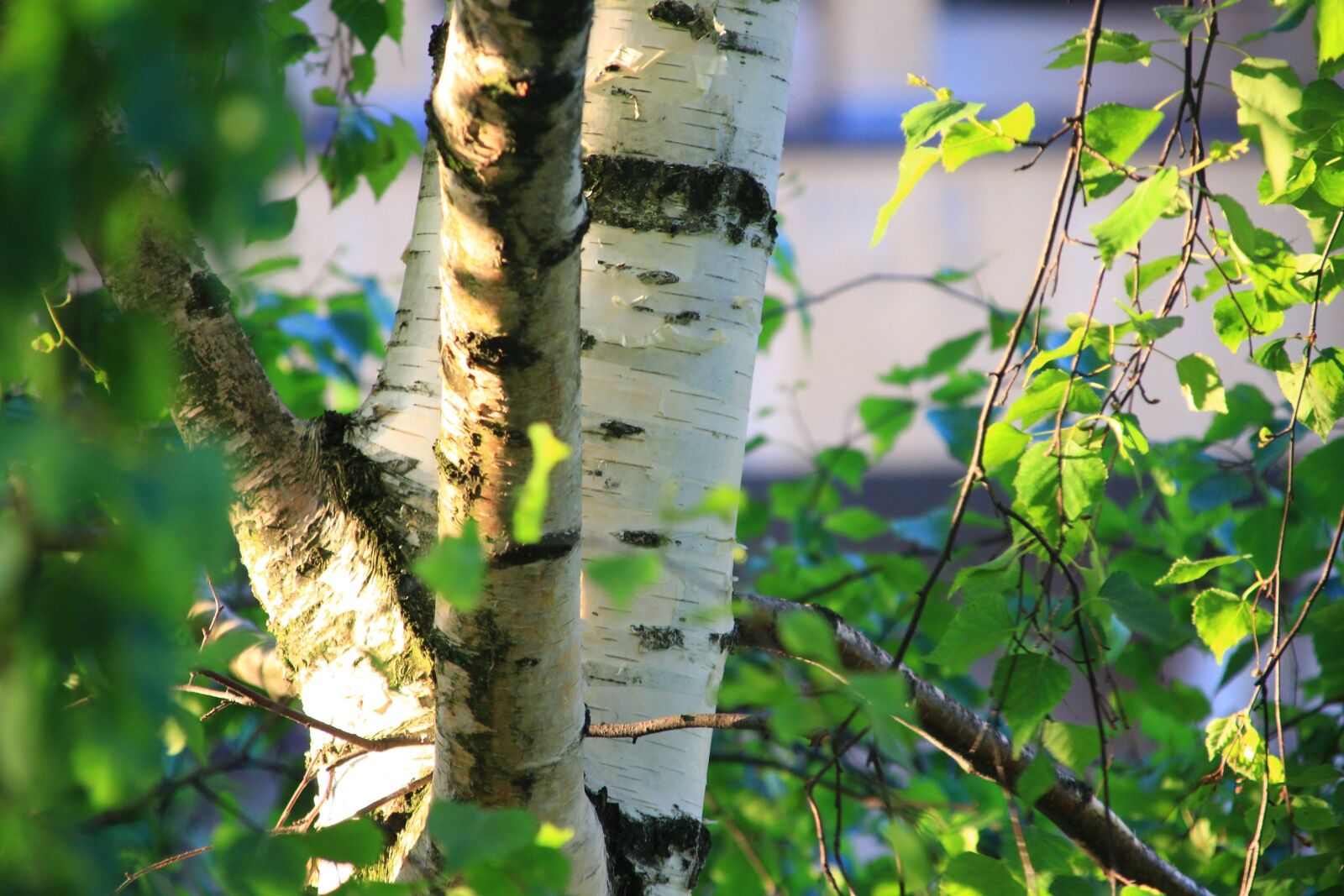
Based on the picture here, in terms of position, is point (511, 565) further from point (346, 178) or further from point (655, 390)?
point (346, 178)

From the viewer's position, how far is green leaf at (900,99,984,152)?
21.8 inches

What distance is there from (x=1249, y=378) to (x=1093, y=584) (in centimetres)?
279

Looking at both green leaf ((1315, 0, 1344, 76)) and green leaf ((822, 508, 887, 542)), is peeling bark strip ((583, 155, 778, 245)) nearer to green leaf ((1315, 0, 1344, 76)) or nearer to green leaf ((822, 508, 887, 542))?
green leaf ((1315, 0, 1344, 76))

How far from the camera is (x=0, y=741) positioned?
0.23 meters

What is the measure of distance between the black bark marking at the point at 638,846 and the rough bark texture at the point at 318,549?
117 mm

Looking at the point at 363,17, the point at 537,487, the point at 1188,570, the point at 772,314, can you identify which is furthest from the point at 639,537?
the point at 772,314

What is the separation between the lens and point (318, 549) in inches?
23.6

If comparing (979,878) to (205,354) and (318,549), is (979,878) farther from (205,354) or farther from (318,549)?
(205,354)

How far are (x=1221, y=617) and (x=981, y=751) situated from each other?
208 mm

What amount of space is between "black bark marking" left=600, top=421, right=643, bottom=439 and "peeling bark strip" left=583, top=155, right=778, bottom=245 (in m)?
0.09

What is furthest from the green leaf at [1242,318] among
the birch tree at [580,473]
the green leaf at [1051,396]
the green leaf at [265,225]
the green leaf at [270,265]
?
the green leaf at [270,265]

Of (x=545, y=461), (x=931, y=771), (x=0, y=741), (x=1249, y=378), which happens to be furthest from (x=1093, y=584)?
(x=1249, y=378)

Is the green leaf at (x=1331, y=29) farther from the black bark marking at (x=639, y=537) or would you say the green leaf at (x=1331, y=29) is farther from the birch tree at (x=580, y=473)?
the black bark marking at (x=639, y=537)

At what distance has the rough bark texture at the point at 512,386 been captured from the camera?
323 millimetres
